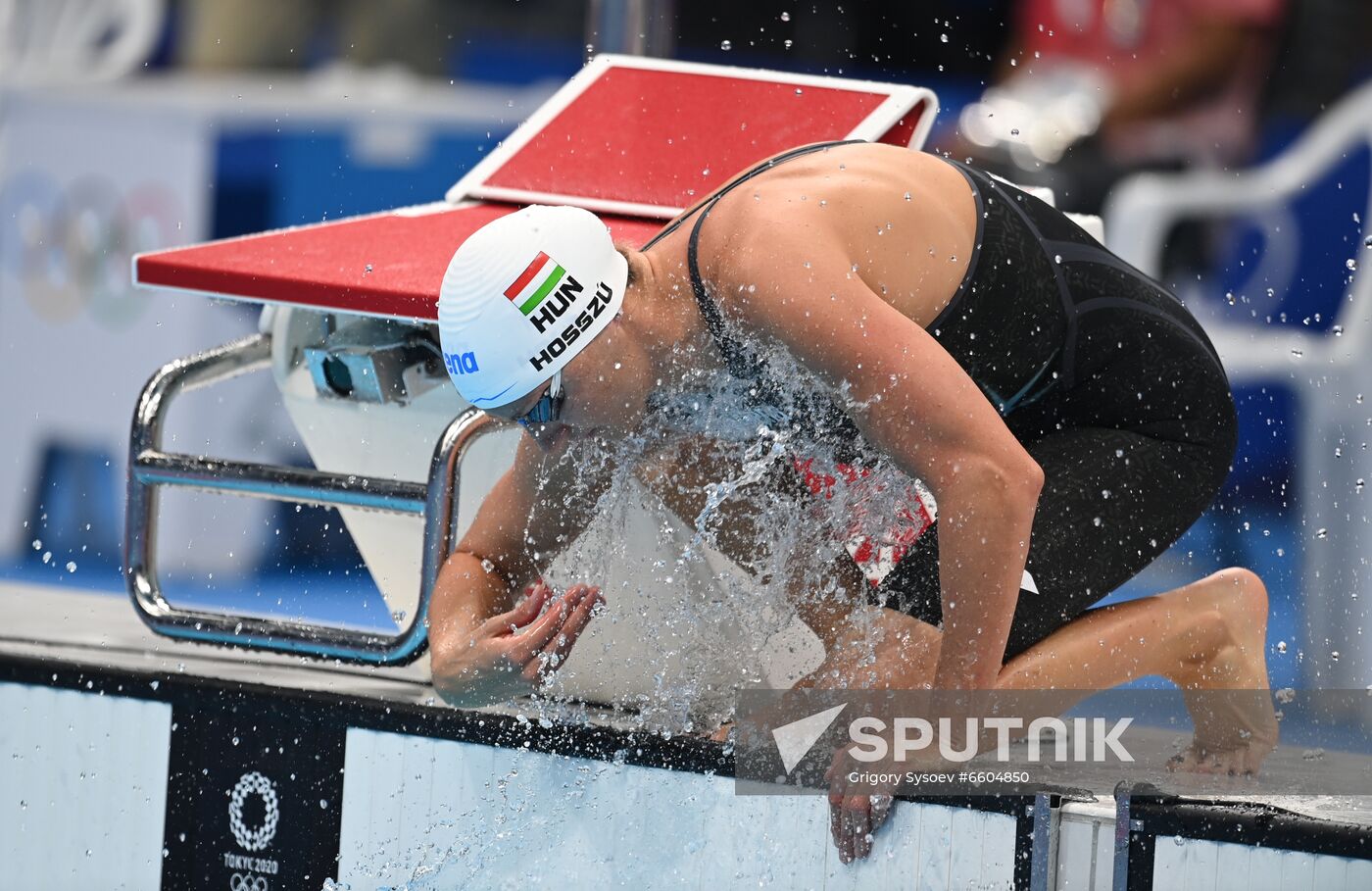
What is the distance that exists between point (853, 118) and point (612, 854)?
134 cm

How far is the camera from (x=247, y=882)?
8.84 ft

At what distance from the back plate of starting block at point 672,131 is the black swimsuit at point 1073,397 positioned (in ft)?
2.28

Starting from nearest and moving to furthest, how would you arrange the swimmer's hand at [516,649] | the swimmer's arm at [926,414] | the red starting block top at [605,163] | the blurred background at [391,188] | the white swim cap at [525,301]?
the swimmer's arm at [926,414], the white swim cap at [525,301], the swimmer's hand at [516,649], the red starting block top at [605,163], the blurred background at [391,188]

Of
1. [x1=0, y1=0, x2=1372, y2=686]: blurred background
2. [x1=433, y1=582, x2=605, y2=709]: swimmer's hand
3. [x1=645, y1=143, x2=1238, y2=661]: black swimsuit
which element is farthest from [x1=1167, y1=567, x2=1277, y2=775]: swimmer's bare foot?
[x1=0, y1=0, x2=1372, y2=686]: blurred background

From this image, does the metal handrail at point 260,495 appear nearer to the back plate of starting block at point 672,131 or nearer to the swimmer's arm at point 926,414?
the back plate of starting block at point 672,131

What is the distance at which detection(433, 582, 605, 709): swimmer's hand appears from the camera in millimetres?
2234

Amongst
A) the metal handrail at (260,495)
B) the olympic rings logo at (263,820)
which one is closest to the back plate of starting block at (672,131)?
the metal handrail at (260,495)

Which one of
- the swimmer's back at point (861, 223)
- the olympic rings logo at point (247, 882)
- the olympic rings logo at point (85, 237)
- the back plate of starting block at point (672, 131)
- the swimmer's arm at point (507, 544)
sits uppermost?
the swimmer's back at point (861, 223)

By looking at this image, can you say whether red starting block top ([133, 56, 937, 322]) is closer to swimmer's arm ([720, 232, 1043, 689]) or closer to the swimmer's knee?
swimmer's arm ([720, 232, 1043, 689])

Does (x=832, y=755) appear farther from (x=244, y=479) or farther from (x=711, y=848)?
(x=244, y=479)

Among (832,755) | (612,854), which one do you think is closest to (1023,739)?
(832,755)

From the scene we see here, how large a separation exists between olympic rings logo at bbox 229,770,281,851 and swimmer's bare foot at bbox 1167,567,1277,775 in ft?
4.43

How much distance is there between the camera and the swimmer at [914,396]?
195 cm

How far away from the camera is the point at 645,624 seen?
2.48 metres
